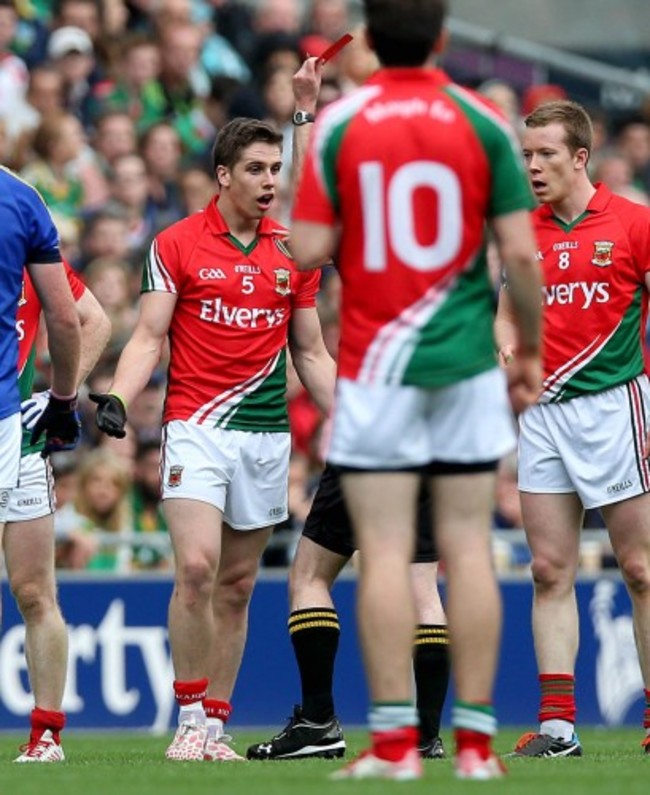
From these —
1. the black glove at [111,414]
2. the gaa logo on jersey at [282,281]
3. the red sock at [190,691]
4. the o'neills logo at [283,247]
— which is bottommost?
the red sock at [190,691]

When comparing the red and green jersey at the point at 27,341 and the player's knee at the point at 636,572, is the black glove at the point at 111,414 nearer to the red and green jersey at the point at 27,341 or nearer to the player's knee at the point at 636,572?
the red and green jersey at the point at 27,341

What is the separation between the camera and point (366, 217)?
7129mm

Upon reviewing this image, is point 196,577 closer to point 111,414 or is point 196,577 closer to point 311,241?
point 111,414

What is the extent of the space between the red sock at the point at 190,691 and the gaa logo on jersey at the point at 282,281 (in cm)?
172

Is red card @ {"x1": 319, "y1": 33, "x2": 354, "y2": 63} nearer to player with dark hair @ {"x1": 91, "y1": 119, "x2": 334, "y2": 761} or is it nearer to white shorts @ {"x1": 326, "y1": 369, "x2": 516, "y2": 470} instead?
player with dark hair @ {"x1": 91, "y1": 119, "x2": 334, "y2": 761}

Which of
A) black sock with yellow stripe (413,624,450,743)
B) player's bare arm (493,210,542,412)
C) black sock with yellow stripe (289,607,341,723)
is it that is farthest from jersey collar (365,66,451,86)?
black sock with yellow stripe (413,624,450,743)

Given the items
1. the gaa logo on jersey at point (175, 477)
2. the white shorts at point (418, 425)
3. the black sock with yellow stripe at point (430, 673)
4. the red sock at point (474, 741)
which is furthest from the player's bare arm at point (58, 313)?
the red sock at point (474, 741)

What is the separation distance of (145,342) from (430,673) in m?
1.85

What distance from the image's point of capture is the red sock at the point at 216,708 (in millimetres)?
9693

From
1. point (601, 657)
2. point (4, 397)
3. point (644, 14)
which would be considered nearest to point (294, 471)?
point (601, 657)

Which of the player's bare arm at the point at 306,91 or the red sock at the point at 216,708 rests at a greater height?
the player's bare arm at the point at 306,91

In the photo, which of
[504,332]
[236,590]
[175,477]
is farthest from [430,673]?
[504,332]

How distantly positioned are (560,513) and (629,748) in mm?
1340

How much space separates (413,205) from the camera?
7.08 m
